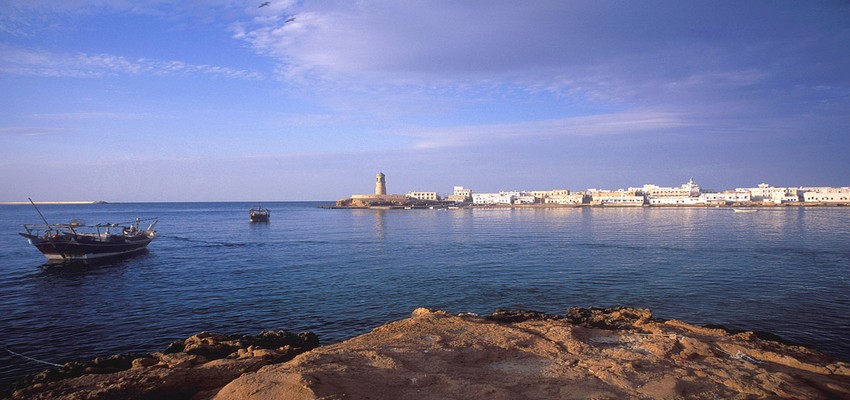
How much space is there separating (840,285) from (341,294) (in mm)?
20470

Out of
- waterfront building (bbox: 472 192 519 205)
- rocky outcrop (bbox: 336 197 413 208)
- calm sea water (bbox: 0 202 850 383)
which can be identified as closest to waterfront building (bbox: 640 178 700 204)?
waterfront building (bbox: 472 192 519 205)

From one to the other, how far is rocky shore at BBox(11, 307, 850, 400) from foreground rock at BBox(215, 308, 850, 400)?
2 centimetres

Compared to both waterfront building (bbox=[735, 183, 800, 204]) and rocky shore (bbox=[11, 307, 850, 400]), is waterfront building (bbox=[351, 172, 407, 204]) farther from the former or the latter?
rocky shore (bbox=[11, 307, 850, 400])

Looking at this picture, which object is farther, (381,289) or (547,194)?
(547,194)

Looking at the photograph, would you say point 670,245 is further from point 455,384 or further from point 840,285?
point 455,384

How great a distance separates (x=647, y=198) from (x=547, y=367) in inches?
5809

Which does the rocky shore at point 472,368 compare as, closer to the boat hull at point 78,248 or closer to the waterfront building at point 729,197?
the boat hull at point 78,248

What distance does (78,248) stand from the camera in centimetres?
2881

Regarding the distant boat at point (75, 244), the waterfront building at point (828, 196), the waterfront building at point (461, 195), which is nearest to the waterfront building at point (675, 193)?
the waterfront building at point (828, 196)

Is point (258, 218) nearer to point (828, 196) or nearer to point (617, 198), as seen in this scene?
point (617, 198)

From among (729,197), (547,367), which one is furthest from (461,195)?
(547,367)

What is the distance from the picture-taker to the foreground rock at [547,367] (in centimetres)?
665

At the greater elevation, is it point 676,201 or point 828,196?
point 828,196

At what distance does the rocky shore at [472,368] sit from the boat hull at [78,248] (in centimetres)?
2453
